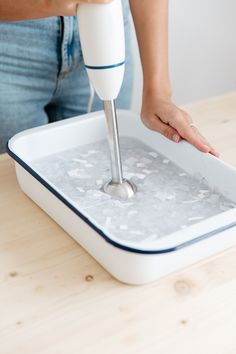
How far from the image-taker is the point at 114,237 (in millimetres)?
601

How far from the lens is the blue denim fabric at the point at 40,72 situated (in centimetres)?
92

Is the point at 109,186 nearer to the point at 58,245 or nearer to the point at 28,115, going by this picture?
the point at 58,245

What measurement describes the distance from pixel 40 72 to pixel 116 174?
0.30 m

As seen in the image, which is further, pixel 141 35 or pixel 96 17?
pixel 141 35

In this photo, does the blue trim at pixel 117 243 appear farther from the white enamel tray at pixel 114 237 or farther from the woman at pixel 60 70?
the woman at pixel 60 70

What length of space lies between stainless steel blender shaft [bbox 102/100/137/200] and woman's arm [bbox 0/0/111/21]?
12 cm

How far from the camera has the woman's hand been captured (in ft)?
2.56

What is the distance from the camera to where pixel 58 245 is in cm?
69

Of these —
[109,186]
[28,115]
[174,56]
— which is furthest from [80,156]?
[174,56]

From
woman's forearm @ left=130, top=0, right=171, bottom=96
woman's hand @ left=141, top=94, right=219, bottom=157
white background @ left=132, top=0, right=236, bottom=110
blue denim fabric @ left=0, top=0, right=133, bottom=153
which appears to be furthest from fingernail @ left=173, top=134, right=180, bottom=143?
white background @ left=132, top=0, right=236, bottom=110

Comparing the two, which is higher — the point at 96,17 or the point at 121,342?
the point at 96,17

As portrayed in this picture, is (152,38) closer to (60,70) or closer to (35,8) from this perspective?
(60,70)

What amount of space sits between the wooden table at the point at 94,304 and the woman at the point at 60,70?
0.75 feet

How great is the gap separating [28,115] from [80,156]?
0.20 metres
